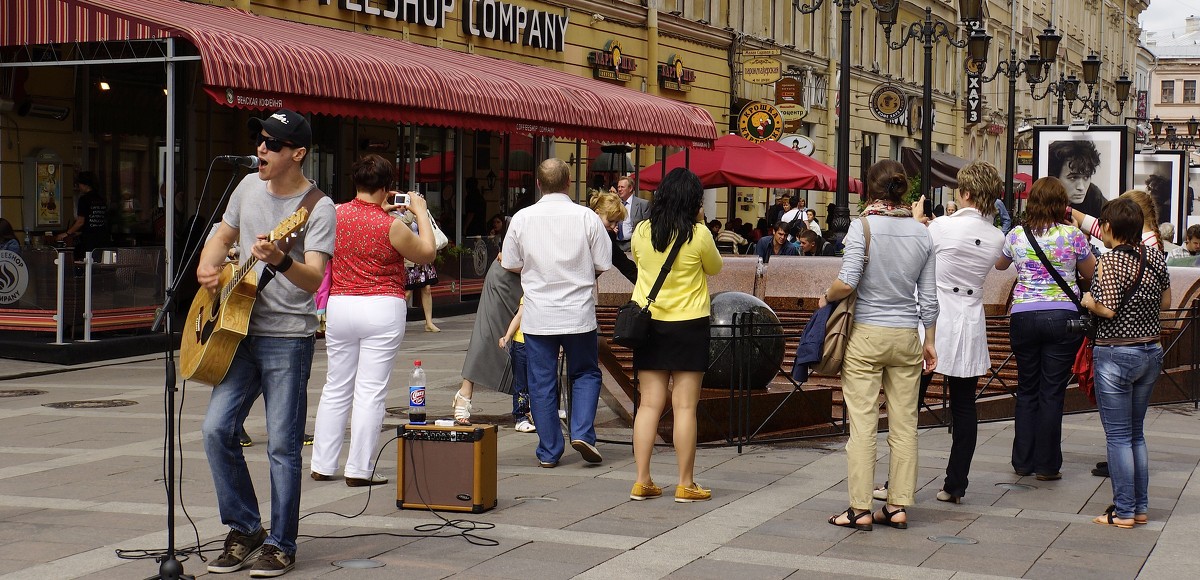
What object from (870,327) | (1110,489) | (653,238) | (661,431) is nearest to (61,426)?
(661,431)

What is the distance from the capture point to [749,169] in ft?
80.1

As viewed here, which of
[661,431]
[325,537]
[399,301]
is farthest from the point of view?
[661,431]

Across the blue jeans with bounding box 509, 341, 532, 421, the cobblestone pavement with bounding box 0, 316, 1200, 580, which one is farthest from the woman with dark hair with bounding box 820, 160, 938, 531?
the blue jeans with bounding box 509, 341, 532, 421

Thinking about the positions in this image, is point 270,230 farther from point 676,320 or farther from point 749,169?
point 749,169

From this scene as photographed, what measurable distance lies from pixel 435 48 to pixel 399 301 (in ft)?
47.5

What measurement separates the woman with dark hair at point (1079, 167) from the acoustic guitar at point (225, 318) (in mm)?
14575

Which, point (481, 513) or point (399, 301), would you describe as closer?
point (481, 513)

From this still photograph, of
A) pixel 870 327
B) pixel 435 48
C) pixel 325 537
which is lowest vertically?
pixel 325 537

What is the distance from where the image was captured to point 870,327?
689cm

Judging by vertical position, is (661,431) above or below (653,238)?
below

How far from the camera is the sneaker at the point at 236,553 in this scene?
5836 mm

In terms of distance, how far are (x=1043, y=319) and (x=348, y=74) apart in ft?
33.3

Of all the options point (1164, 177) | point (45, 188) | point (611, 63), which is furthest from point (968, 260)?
point (1164, 177)

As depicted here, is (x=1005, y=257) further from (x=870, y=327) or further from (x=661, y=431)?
(x=661, y=431)
